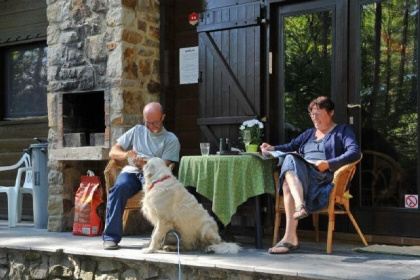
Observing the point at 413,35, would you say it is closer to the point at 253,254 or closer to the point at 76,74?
the point at 253,254

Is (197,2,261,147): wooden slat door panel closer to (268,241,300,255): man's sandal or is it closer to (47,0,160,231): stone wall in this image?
(47,0,160,231): stone wall

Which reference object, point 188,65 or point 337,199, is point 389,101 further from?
point 188,65

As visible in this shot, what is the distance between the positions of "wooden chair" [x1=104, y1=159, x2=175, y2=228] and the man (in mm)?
107

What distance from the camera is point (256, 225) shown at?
4547 mm

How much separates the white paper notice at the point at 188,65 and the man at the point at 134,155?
106 cm

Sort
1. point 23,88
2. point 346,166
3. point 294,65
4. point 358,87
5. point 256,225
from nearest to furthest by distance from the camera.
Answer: point 346,166 → point 256,225 → point 358,87 → point 294,65 → point 23,88

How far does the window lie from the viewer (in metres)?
7.16

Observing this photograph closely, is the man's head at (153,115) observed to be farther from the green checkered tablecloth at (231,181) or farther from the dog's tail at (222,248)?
the dog's tail at (222,248)

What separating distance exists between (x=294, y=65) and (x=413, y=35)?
Result: 1.05 meters

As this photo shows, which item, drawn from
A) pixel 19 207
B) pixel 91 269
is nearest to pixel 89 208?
pixel 91 269

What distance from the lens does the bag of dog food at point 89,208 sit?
5.39m

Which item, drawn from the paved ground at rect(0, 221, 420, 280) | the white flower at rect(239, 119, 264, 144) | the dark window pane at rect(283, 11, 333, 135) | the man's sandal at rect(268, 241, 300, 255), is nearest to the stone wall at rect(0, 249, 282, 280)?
the paved ground at rect(0, 221, 420, 280)

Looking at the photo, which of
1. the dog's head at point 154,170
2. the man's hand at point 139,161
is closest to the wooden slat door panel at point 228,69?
the man's hand at point 139,161

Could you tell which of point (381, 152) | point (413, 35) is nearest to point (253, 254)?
point (381, 152)
